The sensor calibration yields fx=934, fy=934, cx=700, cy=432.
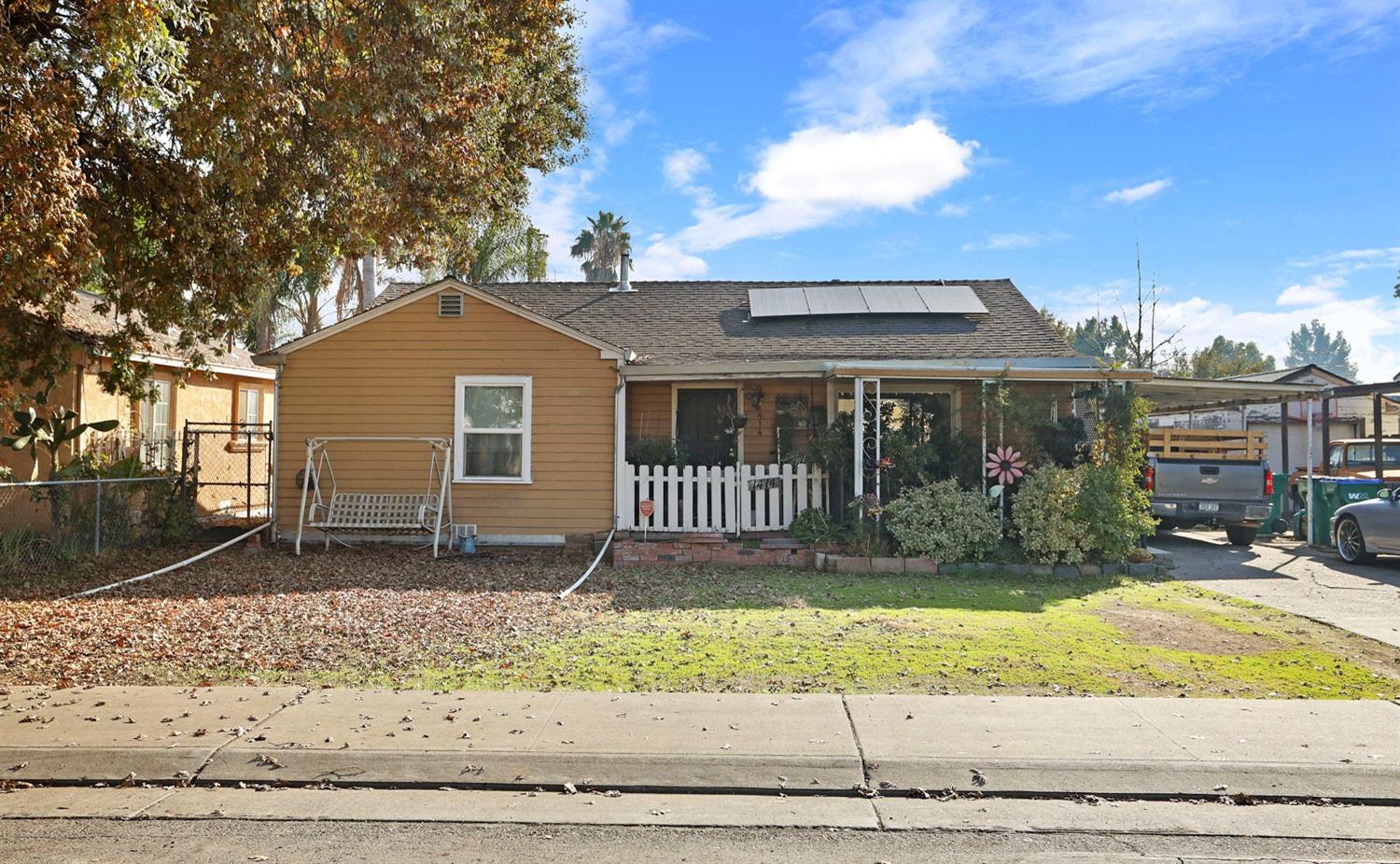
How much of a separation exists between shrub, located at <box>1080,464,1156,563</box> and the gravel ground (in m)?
6.24

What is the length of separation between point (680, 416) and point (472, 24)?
721 centimetres

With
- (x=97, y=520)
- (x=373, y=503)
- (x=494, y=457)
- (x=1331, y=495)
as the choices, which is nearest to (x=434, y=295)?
(x=494, y=457)

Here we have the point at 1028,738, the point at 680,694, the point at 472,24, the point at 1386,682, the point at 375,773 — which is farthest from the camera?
the point at 472,24

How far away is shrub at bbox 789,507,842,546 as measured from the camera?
12195mm

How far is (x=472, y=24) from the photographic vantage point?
31.1ft

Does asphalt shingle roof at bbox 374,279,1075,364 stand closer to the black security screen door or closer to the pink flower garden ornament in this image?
the black security screen door

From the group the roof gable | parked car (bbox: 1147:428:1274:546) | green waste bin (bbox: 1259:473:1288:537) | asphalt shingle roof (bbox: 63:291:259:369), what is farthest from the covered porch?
asphalt shingle roof (bbox: 63:291:259:369)

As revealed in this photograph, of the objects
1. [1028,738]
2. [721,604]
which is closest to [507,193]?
[721,604]

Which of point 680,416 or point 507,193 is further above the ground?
point 507,193

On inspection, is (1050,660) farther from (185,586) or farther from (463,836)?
(185,586)

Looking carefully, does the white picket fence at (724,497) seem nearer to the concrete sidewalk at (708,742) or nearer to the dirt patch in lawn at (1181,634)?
the dirt patch in lawn at (1181,634)

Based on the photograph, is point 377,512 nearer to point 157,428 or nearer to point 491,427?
point 491,427

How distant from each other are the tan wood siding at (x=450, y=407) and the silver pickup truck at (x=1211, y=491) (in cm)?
904

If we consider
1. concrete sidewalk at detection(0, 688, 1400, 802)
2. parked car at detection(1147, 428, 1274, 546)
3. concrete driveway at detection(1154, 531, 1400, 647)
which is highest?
parked car at detection(1147, 428, 1274, 546)
